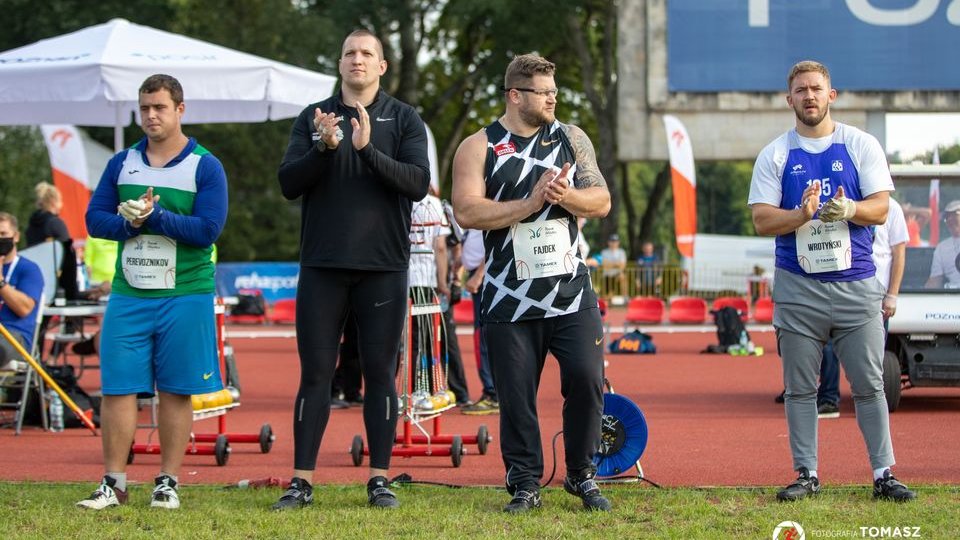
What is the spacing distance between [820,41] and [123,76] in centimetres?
1413

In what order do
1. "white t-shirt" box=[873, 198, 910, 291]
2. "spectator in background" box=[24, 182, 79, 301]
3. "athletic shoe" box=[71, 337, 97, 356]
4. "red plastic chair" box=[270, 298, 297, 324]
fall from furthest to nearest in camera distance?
"red plastic chair" box=[270, 298, 297, 324], "spectator in background" box=[24, 182, 79, 301], "athletic shoe" box=[71, 337, 97, 356], "white t-shirt" box=[873, 198, 910, 291]

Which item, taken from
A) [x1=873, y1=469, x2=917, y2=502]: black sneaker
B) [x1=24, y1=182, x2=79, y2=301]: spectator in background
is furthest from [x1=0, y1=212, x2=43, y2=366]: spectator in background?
[x1=873, y1=469, x2=917, y2=502]: black sneaker

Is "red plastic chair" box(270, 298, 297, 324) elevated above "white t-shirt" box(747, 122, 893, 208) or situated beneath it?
situated beneath

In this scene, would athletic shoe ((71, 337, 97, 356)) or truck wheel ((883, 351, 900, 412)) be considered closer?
truck wheel ((883, 351, 900, 412))

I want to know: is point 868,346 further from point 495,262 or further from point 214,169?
point 214,169

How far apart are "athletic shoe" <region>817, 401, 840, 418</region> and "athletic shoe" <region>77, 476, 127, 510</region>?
19.7 ft

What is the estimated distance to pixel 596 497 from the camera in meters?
6.72

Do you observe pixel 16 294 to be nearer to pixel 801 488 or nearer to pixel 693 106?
pixel 801 488

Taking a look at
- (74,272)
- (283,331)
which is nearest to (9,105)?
(74,272)

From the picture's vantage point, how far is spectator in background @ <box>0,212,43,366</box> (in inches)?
409

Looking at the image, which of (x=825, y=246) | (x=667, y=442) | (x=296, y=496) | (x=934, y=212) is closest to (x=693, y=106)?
(x=934, y=212)

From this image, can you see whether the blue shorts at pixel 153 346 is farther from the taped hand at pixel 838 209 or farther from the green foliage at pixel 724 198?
the green foliage at pixel 724 198

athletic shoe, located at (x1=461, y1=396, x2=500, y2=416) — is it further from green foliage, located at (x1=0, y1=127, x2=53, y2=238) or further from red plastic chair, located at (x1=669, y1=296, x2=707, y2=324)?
green foliage, located at (x1=0, y1=127, x2=53, y2=238)

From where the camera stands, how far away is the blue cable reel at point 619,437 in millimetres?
7629
